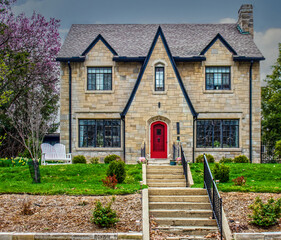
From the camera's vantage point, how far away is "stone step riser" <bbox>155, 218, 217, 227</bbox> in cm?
968

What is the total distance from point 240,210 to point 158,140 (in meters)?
11.5

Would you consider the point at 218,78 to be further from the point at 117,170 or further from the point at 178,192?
the point at 178,192

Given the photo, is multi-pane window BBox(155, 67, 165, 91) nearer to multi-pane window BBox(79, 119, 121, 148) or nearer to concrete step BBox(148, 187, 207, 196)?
multi-pane window BBox(79, 119, 121, 148)

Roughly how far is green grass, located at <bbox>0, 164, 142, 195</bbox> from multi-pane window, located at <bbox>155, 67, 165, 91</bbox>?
5.65m

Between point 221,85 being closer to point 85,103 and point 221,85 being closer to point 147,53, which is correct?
point 147,53

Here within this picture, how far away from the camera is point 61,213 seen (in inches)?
388

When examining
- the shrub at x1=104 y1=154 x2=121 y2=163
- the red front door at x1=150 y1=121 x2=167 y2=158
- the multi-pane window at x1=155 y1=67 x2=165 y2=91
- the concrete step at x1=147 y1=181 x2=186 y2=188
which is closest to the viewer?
the concrete step at x1=147 y1=181 x2=186 y2=188

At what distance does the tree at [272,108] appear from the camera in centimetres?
3272

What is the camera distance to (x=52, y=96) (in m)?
30.3

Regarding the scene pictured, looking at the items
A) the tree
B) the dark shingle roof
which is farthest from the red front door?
the tree

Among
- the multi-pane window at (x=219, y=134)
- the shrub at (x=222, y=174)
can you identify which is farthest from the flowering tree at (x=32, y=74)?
the shrub at (x=222, y=174)

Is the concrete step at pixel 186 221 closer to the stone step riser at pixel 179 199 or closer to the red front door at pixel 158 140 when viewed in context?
the stone step riser at pixel 179 199

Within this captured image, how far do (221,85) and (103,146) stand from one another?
8.28 meters

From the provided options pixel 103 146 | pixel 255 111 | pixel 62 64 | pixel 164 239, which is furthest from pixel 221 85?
pixel 164 239
